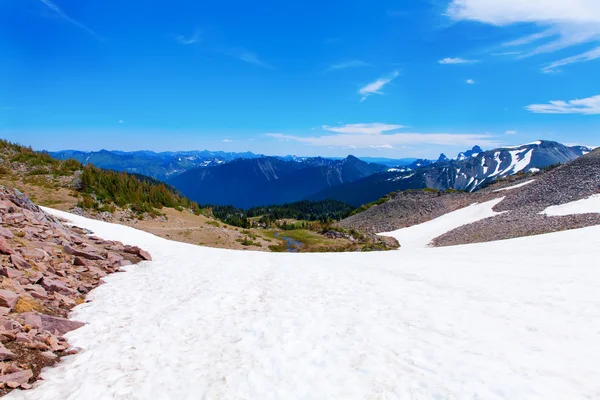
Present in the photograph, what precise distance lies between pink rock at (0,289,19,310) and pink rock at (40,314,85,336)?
83 cm

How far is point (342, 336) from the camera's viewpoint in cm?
792

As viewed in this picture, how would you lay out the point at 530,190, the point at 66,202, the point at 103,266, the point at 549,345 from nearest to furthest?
the point at 549,345
the point at 103,266
the point at 66,202
the point at 530,190

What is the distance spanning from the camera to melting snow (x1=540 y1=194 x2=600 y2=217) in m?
40.2

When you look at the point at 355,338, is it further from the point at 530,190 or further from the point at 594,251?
the point at 530,190

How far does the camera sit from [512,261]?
15547 millimetres

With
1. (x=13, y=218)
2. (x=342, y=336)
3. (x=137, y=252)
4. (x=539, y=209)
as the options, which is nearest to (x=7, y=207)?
(x=13, y=218)

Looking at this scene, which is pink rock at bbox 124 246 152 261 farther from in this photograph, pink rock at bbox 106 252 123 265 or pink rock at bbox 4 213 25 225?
pink rock at bbox 4 213 25 225

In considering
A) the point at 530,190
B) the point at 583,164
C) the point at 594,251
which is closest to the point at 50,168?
the point at 594,251

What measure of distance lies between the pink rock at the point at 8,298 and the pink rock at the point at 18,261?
2287mm

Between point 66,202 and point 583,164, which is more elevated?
point 583,164

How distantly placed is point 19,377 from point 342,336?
22.3 feet

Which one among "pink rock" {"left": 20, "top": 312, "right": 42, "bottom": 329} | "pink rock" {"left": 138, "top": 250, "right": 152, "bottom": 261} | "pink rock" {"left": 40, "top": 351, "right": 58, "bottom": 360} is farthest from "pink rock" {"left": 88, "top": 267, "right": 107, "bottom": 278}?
"pink rock" {"left": 40, "top": 351, "right": 58, "bottom": 360}

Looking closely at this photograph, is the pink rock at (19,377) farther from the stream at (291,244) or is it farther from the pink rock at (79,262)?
the stream at (291,244)

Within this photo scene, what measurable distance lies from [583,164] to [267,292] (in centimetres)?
7354
